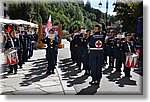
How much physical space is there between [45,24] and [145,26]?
1081mm

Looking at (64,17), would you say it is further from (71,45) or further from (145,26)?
(145,26)

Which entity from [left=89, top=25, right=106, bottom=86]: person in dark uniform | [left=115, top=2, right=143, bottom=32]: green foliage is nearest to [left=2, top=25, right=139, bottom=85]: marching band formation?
[left=89, top=25, right=106, bottom=86]: person in dark uniform

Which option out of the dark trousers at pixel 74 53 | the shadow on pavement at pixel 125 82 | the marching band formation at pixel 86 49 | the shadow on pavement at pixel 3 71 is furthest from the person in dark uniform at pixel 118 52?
the shadow on pavement at pixel 3 71

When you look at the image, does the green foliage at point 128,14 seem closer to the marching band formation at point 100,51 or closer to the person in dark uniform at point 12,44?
the marching band formation at point 100,51

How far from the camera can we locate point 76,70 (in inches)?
216

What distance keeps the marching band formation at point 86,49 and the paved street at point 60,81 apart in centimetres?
6

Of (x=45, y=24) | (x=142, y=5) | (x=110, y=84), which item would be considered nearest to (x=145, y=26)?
(x=142, y=5)

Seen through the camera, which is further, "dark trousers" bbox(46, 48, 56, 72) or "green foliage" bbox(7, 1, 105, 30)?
"dark trousers" bbox(46, 48, 56, 72)

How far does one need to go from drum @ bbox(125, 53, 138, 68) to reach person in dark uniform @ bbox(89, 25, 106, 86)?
29 centimetres

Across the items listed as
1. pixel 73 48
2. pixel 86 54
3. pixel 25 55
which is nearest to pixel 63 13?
pixel 73 48

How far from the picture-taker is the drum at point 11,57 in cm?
538

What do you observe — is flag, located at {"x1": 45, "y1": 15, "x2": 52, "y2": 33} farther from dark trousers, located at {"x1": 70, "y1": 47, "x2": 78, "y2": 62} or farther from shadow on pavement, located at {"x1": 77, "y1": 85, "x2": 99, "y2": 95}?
shadow on pavement, located at {"x1": 77, "y1": 85, "x2": 99, "y2": 95}

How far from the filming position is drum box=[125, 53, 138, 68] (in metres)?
5.38

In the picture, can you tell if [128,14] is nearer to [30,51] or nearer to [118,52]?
[118,52]
